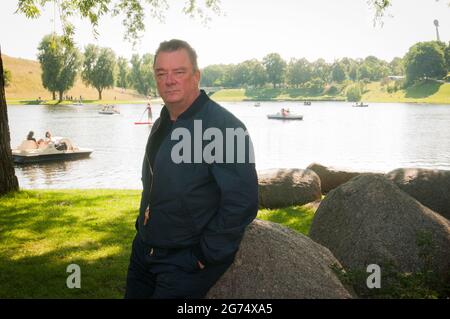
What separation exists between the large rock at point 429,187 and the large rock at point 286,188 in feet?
12.6

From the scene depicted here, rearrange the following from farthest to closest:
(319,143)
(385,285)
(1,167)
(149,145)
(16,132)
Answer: (16,132), (319,143), (1,167), (385,285), (149,145)

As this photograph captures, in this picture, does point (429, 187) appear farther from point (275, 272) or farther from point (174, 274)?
point (174, 274)

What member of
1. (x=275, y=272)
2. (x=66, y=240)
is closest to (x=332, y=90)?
(x=66, y=240)

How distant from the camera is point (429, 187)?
9.04 metres

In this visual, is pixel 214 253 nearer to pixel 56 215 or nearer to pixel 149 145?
pixel 149 145

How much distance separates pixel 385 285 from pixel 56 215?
27.8ft

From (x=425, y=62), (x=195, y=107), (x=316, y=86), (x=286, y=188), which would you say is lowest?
(x=286, y=188)

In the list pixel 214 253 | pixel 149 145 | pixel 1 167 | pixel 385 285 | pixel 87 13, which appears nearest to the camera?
pixel 214 253

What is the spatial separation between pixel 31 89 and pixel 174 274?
164617 mm

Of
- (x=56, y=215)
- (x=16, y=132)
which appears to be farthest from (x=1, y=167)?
(x=16, y=132)

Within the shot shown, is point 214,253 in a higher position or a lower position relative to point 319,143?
higher

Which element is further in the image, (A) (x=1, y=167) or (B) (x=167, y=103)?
(A) (x=1, y=167)

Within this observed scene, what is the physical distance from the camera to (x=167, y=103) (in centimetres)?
352

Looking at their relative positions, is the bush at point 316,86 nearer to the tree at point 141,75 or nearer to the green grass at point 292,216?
the tree at point 141,75
